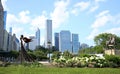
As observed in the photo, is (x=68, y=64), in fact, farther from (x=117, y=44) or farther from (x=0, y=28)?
(x=0, y=28)

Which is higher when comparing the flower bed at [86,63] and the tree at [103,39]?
the tree at [103,39]

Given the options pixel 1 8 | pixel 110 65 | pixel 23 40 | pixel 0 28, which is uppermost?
pixel 1 8

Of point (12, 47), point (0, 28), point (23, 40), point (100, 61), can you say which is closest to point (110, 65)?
point (100, 61)

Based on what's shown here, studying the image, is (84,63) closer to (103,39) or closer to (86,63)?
(86,63)

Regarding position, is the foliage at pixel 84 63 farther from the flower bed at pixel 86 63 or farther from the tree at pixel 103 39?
the tree at pixel 103 39

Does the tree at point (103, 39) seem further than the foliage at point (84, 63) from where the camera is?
Yes

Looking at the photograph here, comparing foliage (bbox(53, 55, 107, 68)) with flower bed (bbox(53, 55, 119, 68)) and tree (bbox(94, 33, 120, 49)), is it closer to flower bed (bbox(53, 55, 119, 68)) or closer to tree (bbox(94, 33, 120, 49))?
flower bed (bbox(53, 55, 119, 68))

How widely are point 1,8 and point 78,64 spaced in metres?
106

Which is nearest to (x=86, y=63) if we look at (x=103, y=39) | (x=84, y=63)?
(x=84, y=63)

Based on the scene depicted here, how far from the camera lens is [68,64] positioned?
87.9 feet

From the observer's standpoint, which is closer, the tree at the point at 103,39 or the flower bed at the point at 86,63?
the flower bed at the point at 86,63

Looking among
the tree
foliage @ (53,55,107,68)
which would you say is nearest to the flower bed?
Answer: foliage @ (53,55,107,68)

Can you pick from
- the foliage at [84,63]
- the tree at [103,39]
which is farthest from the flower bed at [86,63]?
the tree at [103,39]

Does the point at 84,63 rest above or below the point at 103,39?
below
